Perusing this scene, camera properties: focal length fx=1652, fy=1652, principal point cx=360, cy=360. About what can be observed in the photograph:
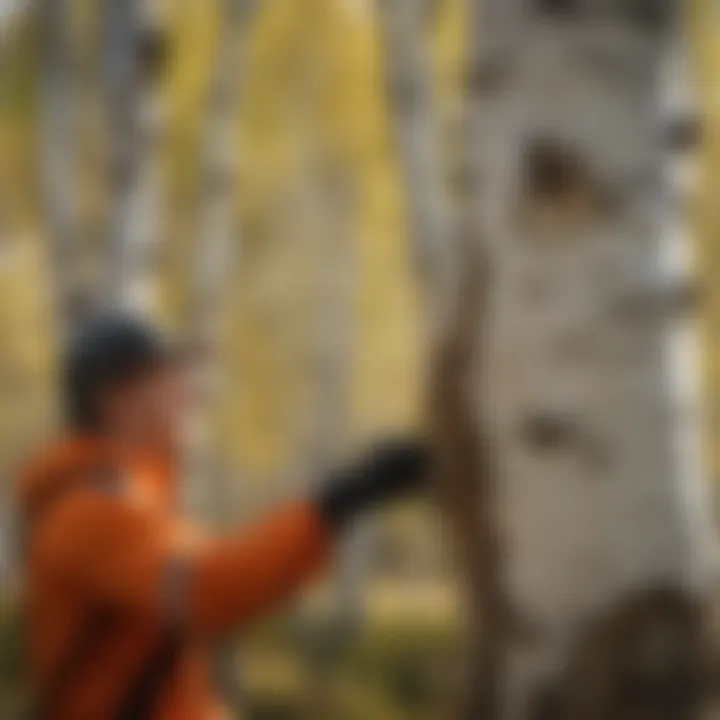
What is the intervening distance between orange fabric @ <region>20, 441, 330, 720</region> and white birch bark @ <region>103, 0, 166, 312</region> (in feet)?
10.7

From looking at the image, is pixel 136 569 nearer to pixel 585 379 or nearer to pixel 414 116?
pixel 585 379

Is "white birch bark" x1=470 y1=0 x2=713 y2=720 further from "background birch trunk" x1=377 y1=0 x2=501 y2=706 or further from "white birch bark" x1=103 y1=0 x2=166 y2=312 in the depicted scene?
"white birch bark" x1=103 y1=0 x2=166 y2=312

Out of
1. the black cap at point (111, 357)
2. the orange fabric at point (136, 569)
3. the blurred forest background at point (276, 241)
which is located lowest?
the blurred forest background at point (276, 241)

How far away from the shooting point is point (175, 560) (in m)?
2.36

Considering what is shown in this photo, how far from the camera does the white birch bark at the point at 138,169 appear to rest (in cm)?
608

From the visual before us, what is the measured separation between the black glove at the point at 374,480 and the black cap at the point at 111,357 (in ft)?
1.08

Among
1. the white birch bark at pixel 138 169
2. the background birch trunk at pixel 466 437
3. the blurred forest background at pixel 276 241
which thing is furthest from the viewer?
the blurred forest background at pixel 276 241

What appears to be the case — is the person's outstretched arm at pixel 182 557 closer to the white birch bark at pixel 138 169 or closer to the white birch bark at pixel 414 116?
the white birch bark at pixel 138 169

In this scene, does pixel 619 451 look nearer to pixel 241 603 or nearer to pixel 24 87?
pixel 241 603

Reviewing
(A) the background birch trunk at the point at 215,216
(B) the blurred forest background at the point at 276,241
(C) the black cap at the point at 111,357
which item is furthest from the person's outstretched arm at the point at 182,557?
(A) the background birch trunk at the point at 215,216

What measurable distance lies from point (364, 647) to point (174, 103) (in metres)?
3.97

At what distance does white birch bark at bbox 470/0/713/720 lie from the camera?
2.31 m

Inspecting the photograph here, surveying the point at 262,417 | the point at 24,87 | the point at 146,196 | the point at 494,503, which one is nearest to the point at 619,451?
the point at 494,503

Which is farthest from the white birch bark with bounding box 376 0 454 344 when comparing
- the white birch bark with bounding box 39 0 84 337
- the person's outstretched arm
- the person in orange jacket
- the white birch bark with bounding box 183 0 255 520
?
the person's outstretched arm
